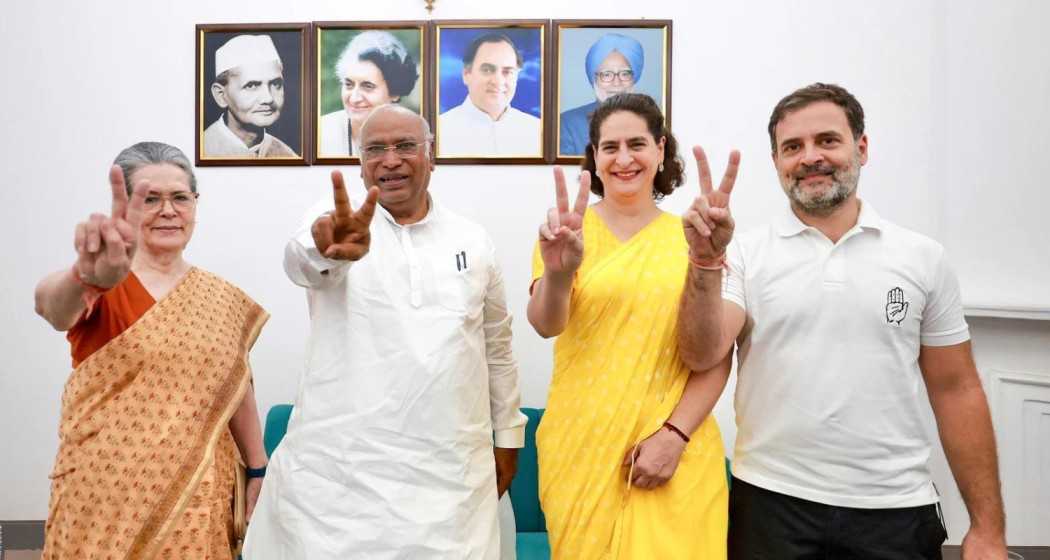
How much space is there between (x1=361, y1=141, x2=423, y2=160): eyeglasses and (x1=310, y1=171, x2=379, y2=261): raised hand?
318mm

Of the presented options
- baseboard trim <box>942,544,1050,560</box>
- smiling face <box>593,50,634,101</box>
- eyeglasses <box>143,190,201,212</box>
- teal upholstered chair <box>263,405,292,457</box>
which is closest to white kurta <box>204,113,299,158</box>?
teal upholstered chair <box>263,405,292,457</box>

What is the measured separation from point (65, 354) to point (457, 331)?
7.04 feet

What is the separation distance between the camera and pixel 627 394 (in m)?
1.57

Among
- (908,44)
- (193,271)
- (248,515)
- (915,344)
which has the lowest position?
(248,515)

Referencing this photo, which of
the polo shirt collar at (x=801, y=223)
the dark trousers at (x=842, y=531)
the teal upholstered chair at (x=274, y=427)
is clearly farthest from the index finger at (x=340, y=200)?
the teal upholstered chair at (x=274, y=427)

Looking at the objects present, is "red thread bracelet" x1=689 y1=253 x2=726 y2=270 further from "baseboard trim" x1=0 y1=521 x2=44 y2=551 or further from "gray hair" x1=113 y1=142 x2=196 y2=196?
"baseboard trim" x1=0 y1=521 x2=44 y2=551

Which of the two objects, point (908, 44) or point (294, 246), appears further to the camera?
point (908, 44)

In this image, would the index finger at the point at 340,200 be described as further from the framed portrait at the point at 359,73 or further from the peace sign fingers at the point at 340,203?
the framed portrait at the point at 359,73

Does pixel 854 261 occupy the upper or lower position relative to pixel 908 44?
lower

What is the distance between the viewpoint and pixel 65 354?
2.84m

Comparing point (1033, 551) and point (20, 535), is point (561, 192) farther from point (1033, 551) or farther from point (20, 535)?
point (20, 535)

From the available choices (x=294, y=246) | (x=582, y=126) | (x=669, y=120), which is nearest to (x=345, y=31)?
(x=582, y=126)

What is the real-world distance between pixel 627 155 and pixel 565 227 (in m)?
0.39

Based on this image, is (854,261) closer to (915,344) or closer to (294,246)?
(915,344)
